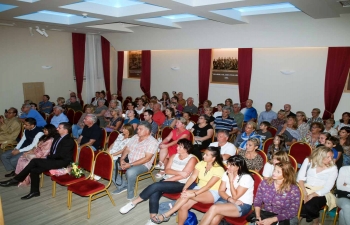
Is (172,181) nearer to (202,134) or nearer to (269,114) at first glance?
(202,134)

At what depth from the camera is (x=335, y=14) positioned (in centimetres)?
588

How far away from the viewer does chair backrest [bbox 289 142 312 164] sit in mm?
4746

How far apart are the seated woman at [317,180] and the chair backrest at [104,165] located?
2663 millimetres

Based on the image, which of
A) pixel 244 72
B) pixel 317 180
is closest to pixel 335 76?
pixel 244 72

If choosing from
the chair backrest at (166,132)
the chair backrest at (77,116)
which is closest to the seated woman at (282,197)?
the chair backrest at (166,132)

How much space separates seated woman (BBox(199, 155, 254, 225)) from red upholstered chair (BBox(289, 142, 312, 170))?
1.93m

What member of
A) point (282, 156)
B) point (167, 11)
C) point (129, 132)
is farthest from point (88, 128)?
point (282, 156)

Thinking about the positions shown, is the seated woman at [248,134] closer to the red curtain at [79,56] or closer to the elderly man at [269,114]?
the elderly man at [269,114]

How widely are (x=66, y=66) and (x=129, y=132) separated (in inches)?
290

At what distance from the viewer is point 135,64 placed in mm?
12188

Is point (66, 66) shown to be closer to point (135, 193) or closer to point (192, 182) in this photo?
point (135, 193)

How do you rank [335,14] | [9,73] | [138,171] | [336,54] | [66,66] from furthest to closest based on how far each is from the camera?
[66,66]
[9,73]
[336,54]
[335,14]
[138,171]

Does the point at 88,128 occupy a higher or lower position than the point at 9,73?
lower

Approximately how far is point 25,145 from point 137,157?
2556mm
